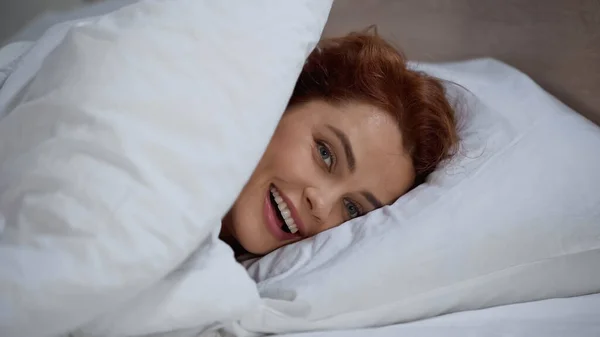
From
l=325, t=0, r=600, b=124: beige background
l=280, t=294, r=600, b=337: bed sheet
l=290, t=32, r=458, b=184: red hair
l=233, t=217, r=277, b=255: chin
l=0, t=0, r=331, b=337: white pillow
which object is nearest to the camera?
l=0, t=0, r=331, b=337: white pillow

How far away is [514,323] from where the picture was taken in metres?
0.74

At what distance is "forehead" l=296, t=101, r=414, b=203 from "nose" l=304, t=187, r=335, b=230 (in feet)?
0.13

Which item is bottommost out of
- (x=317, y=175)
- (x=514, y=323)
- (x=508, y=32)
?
(x=514, y=323)

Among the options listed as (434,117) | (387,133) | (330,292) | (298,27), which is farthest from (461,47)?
(330,292)

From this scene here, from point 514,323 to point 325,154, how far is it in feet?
1.07

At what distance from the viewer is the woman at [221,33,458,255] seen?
836mm

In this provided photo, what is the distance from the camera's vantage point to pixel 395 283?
0.75 metres

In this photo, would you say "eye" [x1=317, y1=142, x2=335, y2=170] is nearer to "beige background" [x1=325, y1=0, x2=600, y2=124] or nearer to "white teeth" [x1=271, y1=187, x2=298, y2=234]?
"white teeth" [x1=271, y1=187, x2=298, y2=234]

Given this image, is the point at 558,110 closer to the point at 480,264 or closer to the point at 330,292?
the point at 480,264

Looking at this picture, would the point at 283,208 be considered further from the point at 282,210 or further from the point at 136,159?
the point at 136,159

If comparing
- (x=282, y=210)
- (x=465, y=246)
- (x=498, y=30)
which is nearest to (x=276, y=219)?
(x=282, y=210)

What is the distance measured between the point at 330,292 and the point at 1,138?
1.28ft

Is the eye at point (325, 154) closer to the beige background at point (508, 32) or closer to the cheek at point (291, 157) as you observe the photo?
the cheek at point (291, 157)

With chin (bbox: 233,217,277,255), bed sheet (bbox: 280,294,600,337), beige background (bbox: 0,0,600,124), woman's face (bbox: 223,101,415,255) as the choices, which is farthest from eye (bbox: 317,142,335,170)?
beige background (bbox: 0,0,600,124)
